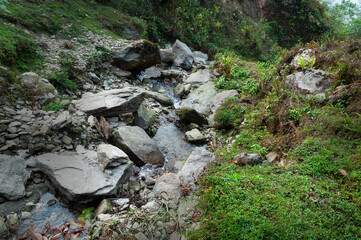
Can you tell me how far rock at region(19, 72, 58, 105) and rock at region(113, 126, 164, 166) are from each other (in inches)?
78.6

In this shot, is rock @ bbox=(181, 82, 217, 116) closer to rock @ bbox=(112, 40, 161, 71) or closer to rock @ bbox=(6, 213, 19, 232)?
rock @ bbox=(112, 40, 161, 71)

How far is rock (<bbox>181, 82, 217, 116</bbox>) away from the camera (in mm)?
8000

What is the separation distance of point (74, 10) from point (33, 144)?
816 centimetres

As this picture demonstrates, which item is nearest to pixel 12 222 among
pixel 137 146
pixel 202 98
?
pixel 137 146

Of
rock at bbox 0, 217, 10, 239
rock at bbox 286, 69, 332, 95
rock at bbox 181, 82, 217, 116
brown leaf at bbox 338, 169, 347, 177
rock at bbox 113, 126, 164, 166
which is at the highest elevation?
rock at bbox 286, 69, 332, 95

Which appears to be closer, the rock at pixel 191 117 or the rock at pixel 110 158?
the rock at pixel 110 158

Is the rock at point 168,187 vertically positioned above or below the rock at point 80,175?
above

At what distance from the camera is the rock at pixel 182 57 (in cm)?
1200

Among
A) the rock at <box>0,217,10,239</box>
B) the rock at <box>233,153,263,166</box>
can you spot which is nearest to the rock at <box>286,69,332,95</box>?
the rock at <box>233,153,263,166</box>

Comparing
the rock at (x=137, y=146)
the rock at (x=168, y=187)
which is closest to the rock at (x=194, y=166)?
the rock at (x=168, y=187)

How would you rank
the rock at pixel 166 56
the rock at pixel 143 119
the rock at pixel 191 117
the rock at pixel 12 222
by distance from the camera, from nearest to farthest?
the rock at pixel 12 222, the rock at pixel 143 119, the rock at pixel 191 117, the rock at pixel 166 56

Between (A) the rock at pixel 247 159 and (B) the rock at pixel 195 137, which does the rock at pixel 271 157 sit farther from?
(B) the rock at pixel 195 137

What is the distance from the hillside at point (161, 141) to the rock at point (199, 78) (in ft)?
0.30

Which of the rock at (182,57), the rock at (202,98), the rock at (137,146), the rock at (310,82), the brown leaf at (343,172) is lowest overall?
the rock at (137,146)
